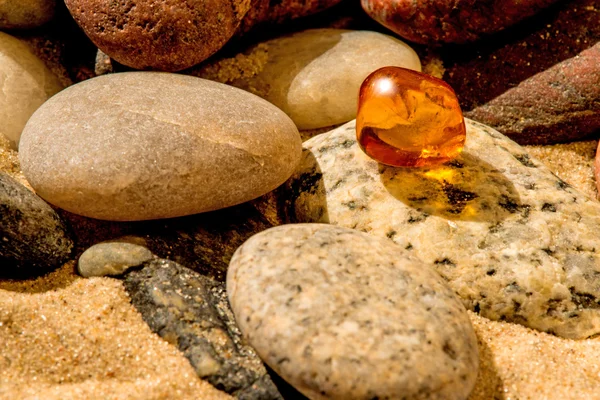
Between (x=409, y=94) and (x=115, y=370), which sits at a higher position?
(x=409, y=94)

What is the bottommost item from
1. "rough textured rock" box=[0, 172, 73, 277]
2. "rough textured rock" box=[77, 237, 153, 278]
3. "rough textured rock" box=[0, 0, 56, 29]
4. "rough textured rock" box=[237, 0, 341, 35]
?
"rough textured rock" box=[77, 237, 153, 278]

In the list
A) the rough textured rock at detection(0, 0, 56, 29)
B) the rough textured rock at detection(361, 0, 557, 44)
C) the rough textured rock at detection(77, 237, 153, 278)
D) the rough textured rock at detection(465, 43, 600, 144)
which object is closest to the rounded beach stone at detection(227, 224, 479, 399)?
the rough textured rock at detection(77, 237, 153, 278)

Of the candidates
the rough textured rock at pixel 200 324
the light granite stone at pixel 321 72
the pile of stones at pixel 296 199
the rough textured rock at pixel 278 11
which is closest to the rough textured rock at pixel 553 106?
the pile of stones at pixel 296 199

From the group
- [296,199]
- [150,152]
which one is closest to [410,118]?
[296,199]

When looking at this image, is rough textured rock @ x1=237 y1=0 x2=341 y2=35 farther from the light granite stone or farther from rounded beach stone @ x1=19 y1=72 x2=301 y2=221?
rounded beach stone @ x1=19 y1=72 x2=301 y2=221

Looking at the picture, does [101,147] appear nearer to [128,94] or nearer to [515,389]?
[128,94]

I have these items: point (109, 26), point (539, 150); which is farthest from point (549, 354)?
point (109, 26)
